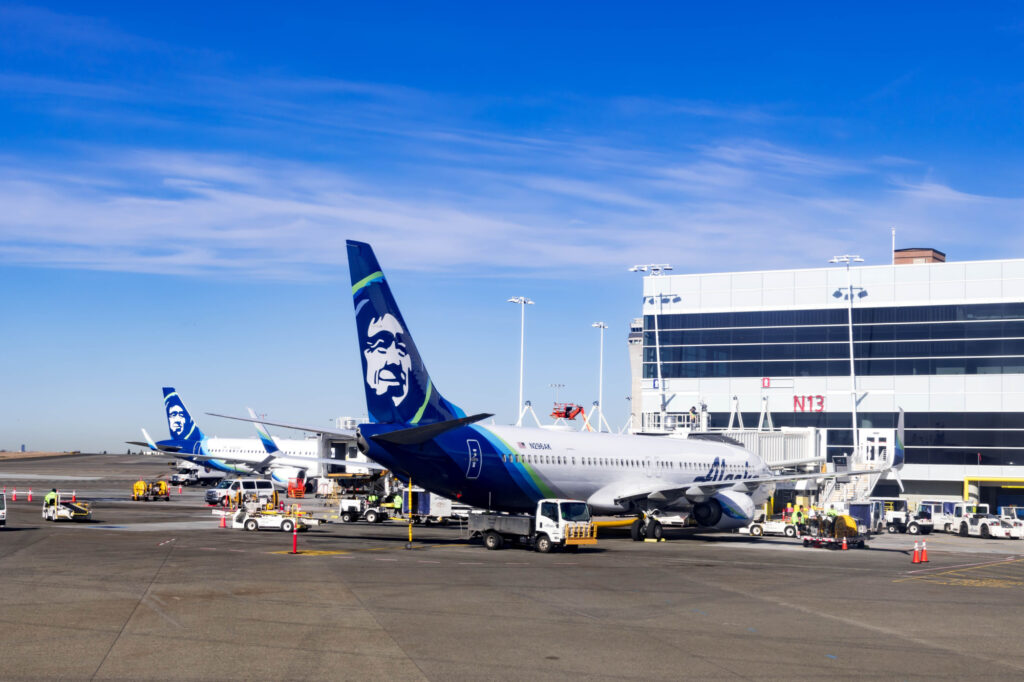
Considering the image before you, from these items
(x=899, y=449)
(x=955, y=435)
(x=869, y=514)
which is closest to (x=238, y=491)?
(x=869, y=514)

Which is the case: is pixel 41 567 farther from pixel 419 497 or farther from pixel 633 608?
pixel 419 497

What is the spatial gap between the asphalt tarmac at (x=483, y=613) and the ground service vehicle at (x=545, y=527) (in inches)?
29.8

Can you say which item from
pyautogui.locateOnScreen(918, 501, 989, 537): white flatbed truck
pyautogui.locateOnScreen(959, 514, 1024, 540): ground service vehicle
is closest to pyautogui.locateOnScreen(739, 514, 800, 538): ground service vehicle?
pyautogui.locateOnScreen(918, 501, 989, 537): white flatbed truck

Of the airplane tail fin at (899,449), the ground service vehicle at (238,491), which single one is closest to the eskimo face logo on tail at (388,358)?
the ground service vehicle at (238,491)

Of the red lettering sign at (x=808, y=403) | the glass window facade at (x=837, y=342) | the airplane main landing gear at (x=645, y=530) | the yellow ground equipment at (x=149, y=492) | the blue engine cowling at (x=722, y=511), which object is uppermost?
the glass window facade at (x=837, y=342)

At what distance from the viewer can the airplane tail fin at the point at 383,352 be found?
3931 cm

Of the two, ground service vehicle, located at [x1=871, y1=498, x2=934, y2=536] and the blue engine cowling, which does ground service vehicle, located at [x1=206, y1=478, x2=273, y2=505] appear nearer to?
the blue engine cowling

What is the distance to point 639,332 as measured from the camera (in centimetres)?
A: 13162

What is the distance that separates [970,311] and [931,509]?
25219 millimetres

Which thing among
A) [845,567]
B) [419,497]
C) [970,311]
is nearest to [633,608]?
[845,567]

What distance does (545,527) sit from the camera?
39.8 m

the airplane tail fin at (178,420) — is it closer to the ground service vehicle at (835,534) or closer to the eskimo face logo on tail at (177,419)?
the eskimo face logo on tail at (177,419)

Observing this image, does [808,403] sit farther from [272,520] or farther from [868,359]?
[272,520]

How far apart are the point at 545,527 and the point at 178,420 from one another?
70405 mm
